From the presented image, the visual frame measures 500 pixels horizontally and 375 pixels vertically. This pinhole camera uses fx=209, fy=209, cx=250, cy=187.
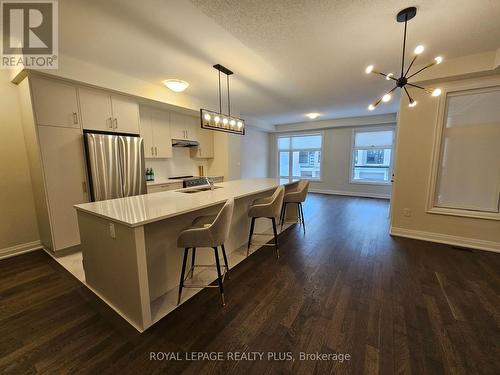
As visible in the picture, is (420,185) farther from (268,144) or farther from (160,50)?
(268,144)

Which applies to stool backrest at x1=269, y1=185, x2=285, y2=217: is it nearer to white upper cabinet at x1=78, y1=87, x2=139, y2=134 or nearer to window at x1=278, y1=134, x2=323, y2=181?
white upper cabinet at x1=78, y1=87, x2=139, y2=134

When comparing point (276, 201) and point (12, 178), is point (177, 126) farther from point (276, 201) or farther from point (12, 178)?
point (276, 201)

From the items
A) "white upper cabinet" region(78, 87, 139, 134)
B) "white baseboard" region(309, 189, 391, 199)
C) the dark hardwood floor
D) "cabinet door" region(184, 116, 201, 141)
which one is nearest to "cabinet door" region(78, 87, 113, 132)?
"white upper cabinet" region(78, 87, 139, 134)

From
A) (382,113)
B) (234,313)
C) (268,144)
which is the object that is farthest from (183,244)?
(268,144)

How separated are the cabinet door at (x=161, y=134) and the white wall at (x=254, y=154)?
304 centimetres

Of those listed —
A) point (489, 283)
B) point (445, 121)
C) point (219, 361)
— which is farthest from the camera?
point (445, 121)

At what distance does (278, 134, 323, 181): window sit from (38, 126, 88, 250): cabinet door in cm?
696

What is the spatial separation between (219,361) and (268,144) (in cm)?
811

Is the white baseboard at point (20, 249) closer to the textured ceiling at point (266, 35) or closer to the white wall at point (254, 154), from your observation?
the textured ceiling at point (266, 35)

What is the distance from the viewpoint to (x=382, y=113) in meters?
6.26

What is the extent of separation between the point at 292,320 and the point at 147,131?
405 centimetres

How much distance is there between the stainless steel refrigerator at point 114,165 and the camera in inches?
118

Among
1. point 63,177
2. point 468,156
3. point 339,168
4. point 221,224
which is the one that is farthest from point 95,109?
point 339,168

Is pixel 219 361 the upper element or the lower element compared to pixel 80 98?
lower
